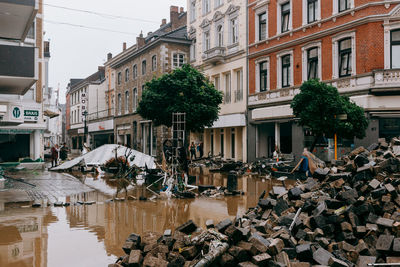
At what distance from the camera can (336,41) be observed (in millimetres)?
22109

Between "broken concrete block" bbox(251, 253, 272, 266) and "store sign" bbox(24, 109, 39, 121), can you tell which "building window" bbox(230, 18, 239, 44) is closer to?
"store sign" bbox(24, 109, 39, 121)

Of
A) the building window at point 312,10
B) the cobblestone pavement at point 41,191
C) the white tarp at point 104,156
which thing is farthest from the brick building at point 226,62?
the cobblestone pavement at point 41,191

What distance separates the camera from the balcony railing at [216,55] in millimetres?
31516

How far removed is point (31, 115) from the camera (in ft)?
90.9

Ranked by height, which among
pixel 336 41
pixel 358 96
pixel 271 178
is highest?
pixel 336 41

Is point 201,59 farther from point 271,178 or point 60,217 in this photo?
point 60,217

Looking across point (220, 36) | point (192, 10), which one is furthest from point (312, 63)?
point (192, 10)

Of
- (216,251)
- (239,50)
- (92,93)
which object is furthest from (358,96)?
(92,93)

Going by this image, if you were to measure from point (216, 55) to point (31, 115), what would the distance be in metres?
14.7

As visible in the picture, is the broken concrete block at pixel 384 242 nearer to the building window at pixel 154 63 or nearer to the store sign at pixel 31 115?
the store sign at pixel 31 115

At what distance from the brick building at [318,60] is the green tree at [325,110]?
2730mm

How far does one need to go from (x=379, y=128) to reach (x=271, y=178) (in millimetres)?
6190

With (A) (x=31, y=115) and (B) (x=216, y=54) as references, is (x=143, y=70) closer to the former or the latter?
(B) (x=216, y=54)

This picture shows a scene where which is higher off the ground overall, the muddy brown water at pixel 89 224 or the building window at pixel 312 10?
the building window at pixel 312 10
